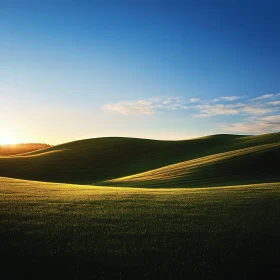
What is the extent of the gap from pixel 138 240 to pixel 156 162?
7540cm

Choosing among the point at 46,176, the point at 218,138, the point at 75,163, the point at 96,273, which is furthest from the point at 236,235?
the point at 218,138

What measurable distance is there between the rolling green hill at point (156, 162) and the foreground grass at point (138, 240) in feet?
86.3

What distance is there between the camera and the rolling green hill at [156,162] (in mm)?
48500

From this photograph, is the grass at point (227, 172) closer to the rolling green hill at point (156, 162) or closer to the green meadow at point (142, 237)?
the rolling green hill at point (156, 162)

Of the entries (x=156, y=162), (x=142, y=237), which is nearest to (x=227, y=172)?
(x=142, y=237)

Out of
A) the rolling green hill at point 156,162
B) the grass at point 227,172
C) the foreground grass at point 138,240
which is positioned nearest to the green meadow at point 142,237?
the foreground grass at point 138,240

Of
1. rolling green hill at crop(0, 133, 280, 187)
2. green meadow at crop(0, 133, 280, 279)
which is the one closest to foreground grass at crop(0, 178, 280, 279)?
green meadow at crop(0, 133, 280, 279)

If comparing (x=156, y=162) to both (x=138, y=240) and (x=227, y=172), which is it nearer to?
(x=227, y=172)

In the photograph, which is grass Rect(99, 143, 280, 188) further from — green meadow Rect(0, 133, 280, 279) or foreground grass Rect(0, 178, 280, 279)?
foreground grass Rect(0, 178, 280, 279)

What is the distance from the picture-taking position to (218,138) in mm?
119188

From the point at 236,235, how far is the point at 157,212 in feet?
17.4

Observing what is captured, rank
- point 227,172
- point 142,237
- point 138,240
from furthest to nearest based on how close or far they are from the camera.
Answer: point 227,172 → point 142,237 → point 138,240

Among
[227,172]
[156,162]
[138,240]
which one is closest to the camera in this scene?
[138,240]

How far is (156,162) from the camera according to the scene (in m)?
88.0
